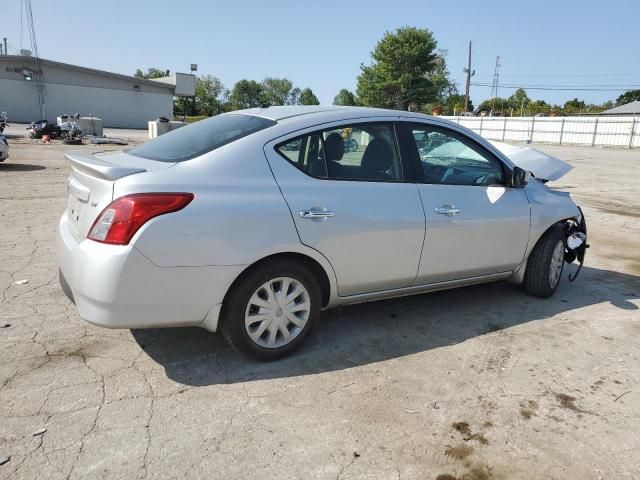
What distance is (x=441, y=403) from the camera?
298 cm

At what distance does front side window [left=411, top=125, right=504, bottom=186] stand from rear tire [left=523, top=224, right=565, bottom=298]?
0.79m

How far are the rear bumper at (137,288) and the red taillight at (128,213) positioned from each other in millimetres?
60

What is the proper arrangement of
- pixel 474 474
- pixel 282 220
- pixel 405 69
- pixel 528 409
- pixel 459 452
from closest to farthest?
1. pixel 474 474
2. pixel 459 452
3. pixel 528 409
4. pixel 282 220
5. pixel 405 69

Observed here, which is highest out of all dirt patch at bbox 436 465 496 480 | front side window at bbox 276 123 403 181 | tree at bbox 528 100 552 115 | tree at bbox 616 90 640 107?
tree at bbox 616 90 640 107

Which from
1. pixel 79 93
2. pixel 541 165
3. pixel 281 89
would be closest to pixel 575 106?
pixel 281 89

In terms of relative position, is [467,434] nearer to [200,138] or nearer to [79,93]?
[200,138]

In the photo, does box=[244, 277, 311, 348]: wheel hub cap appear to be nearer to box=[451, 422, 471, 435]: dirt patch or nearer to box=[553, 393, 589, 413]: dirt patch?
box=[451, 422, 471, 435]: dirt patch

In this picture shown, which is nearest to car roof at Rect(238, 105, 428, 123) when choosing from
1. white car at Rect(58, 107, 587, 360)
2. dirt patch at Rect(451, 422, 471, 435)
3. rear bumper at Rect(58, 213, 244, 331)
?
white car at Rect(58, 107, 587, 360)

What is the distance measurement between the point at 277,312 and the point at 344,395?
666mm

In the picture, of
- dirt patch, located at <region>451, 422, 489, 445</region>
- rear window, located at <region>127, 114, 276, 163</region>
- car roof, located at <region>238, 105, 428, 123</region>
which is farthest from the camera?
car roof, located at <region>238, 105, 428, 123</region>

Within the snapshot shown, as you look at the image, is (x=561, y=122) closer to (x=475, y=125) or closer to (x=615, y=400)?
(x=475, y=125)

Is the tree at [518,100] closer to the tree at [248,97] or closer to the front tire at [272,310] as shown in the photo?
the tree at [248,97]

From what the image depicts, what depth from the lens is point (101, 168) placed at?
296cm

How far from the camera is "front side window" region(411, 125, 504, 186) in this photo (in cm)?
389
